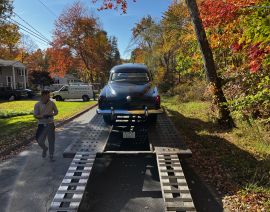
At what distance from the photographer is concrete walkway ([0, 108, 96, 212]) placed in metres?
5.61

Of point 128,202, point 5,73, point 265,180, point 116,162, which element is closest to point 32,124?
point 116,162

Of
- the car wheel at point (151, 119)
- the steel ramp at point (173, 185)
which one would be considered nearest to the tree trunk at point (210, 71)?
the car wheel at point (151, 119)

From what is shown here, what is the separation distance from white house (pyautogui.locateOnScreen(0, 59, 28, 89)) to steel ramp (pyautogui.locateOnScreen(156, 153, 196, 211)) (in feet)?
152

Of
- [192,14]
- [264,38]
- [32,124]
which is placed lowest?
[32,124]

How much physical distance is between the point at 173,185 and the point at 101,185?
159 cm

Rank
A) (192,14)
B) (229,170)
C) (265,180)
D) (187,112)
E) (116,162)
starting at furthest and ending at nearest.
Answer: (187,112)
(192,14)
(116,162)
(229,170)
(265,180)

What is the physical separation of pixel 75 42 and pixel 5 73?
39.7 feet

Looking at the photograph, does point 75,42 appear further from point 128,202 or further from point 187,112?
point 128,202

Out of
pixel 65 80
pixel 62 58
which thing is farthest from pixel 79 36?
pixel 65 80

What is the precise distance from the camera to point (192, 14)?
37.0 feet

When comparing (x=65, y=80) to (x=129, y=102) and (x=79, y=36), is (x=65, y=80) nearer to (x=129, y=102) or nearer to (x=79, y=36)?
(x=79, y=36)

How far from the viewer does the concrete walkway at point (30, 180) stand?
5613mm

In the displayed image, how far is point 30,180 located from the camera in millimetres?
6949

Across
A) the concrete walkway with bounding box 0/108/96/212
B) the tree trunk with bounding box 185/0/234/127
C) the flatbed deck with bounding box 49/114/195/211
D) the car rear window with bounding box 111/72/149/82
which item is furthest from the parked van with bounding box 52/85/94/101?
the flatbed deck with bounding box 49/114/195/211
